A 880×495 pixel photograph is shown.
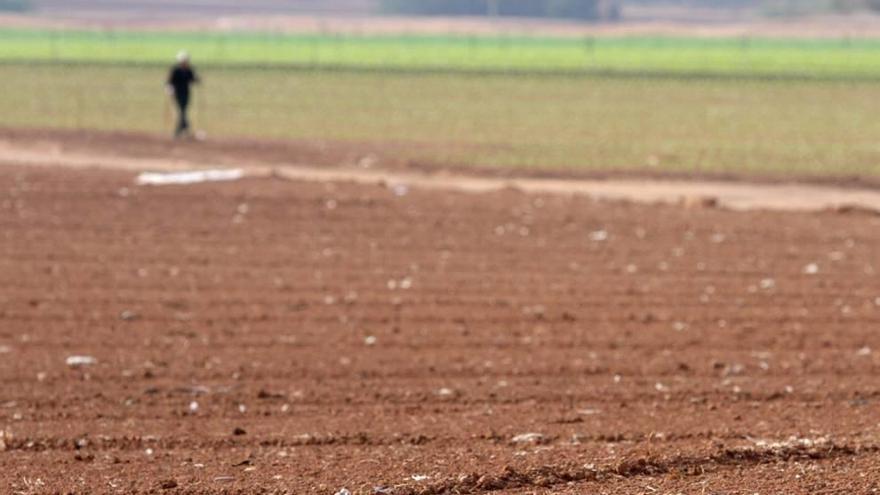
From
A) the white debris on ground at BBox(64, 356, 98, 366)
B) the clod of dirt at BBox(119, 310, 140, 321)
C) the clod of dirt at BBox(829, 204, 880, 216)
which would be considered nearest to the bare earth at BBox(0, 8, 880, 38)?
the clod of dirt at BBox(829, 204, 880, 216)

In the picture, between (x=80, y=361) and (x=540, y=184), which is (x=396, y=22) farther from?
(x=80, y=361)

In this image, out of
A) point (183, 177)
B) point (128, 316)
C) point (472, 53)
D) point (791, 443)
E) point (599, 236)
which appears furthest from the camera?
point (472, 53)

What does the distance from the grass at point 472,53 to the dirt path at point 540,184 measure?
38.4 meters

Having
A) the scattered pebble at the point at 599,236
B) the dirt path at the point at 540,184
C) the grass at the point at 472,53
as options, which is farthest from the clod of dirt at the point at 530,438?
the grass at the point at 472,53

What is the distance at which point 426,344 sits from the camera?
46.4 ft

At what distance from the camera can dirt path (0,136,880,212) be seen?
25594 millimetres

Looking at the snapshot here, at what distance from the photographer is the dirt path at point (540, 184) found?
25594mm

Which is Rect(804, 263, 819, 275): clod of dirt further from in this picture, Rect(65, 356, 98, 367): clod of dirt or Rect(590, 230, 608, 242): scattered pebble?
Rect(65, 356, 98, 367): clod of dirt

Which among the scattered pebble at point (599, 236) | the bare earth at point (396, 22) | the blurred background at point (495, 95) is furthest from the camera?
the bare earth at point (396, 22)

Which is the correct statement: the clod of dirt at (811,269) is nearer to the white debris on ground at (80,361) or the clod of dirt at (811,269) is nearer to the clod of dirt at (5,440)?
the white debris on ground at (80,361)

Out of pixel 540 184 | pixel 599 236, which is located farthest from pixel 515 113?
pixel 599 236

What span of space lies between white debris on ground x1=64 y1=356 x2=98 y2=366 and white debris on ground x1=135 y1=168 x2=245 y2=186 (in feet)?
36.2

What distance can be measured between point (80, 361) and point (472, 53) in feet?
253

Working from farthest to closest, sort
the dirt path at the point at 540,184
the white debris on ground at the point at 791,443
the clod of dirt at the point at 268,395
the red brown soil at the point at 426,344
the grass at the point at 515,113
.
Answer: the grass at the point at 515,113 → the dirt path at the point at 540,184 → the clod of dirt at the point at 268,395 → the white debris on ground at the point at 791,443 → the red brown soil at the point at 426,344
